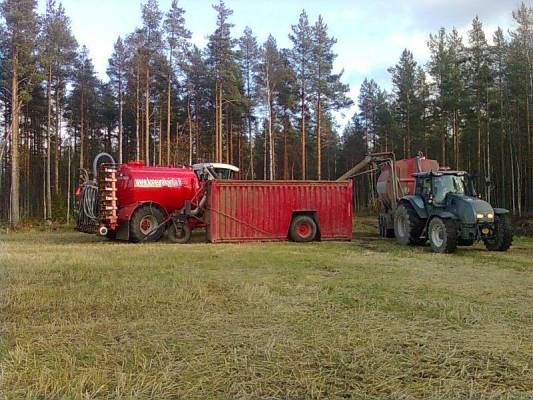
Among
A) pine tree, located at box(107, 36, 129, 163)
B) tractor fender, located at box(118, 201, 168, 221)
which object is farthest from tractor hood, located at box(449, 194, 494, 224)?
pine tree, located at box(107, 36, 129, 163)

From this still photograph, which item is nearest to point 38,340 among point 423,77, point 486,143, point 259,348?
point 259,348

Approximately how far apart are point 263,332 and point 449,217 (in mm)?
8727

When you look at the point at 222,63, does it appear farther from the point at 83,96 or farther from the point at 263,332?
the point at 263,332

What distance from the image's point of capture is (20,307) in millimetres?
6055

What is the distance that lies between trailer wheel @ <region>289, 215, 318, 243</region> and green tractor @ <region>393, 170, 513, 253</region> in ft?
8.81

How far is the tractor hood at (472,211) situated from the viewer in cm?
1235

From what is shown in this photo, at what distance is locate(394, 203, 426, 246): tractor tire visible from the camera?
14391 mm

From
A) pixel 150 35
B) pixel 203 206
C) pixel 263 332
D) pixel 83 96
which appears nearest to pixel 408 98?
pixel 150 35

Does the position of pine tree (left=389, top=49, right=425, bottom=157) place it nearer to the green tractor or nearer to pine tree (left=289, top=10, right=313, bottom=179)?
pine tree (left=289, top=10, right=313, bottom=179)

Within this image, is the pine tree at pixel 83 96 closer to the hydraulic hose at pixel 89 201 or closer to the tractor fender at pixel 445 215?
the hydraulic hose at pixel 89 201

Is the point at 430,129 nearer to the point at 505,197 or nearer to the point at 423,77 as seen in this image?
the point at 423,77

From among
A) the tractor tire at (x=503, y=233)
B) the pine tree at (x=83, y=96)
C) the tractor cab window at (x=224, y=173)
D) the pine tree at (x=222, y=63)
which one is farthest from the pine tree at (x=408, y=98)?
the tractor tire at (x=503, y=233)

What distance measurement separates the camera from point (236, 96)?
35.3 m

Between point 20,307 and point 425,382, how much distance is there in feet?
15.3
